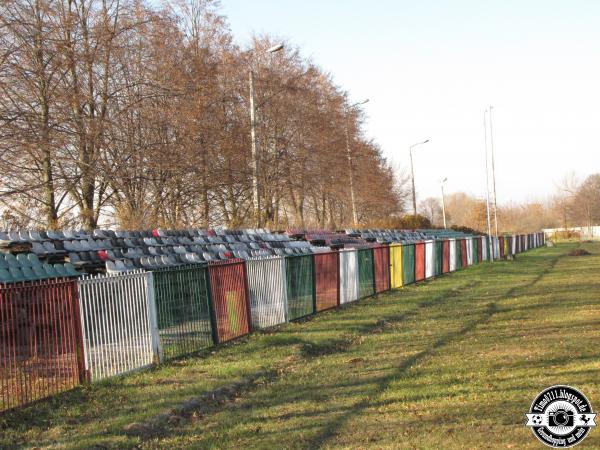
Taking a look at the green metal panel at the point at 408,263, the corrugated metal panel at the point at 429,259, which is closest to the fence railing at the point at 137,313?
the green metal panel at the point at 408,263

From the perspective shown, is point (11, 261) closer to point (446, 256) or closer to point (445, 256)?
point (445, 256)

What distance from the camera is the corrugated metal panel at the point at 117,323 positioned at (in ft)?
33.6

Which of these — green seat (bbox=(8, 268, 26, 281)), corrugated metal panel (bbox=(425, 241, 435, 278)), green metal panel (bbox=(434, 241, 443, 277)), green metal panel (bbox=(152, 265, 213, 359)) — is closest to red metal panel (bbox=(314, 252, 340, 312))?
green metal panel (bbox=(152, 265, 213, 359))

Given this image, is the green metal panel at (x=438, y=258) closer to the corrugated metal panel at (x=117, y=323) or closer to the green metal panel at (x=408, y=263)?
the green metal panel at (x=408, y=263)

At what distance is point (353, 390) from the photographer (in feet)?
30.3

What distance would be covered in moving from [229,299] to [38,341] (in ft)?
17.2

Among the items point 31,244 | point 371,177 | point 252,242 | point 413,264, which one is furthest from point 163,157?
point 371,177

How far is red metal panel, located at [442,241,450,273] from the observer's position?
37.3 meters

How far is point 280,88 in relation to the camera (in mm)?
47188

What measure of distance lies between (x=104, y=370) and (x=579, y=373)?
626 cm

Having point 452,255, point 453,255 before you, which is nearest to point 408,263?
point 452,255

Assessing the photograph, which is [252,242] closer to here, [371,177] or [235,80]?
[235,80]

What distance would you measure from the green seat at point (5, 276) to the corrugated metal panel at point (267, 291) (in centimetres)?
464

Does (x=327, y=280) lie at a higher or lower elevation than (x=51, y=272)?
lower
